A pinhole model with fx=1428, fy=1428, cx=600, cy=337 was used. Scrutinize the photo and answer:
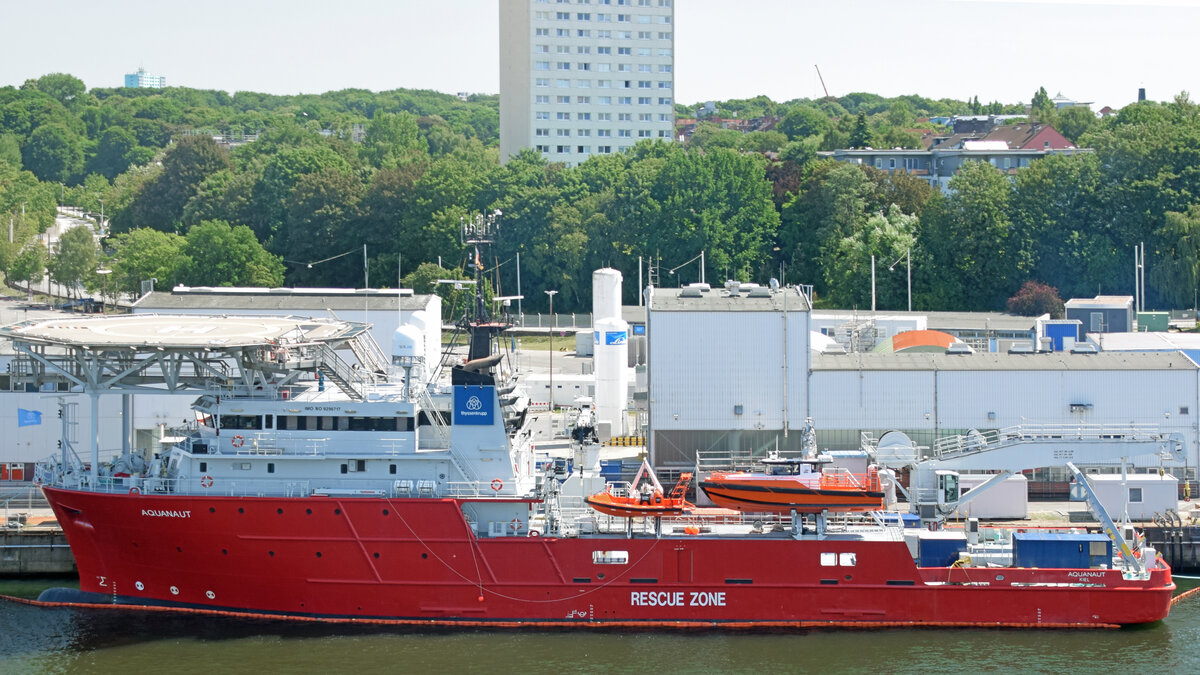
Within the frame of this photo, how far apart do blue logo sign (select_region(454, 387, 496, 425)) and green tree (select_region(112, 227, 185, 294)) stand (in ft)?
149

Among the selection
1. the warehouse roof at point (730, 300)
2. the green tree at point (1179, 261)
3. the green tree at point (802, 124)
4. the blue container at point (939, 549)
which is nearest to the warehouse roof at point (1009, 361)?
the warehouse roof at point (730, 300)

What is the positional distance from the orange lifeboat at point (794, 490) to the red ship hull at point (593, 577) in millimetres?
791

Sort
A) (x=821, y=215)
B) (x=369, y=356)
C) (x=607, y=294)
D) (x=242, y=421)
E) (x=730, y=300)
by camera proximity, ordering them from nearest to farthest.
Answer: (x=242, y=421) < (x=369, y=356) < (x=730, y=300) < (x=607, y=294) < (x=821, y=215)

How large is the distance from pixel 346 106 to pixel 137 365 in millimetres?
157925

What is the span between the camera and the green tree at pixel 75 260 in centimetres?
7544

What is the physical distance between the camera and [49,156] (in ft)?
428

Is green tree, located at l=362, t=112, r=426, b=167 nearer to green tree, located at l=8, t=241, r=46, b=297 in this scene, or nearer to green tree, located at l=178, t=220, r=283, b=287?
green tree, located at l=178, t=220, r=283, b=287

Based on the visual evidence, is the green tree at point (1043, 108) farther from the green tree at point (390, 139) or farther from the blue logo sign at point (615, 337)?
the blue logo sign at point (615, 337)

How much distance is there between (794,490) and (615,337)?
1695 cm

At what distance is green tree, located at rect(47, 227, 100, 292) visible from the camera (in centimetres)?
7544

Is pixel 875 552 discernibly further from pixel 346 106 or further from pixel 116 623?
pixel 346 106

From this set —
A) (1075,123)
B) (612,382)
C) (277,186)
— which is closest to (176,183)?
(277,186)

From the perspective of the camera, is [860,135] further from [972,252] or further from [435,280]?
[435,280]

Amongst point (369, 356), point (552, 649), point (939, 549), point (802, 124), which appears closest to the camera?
point (552, 649)
